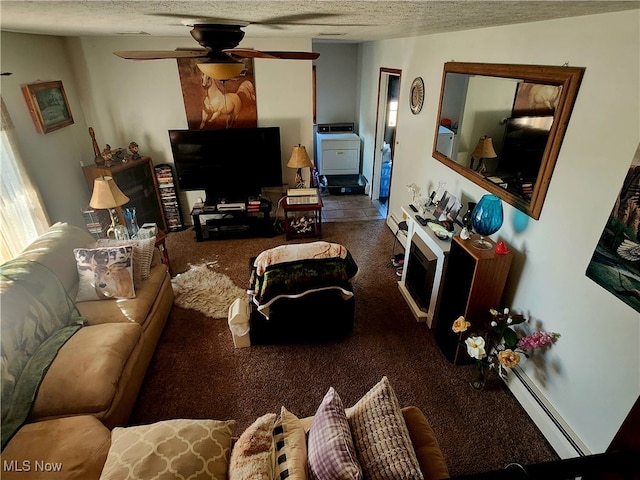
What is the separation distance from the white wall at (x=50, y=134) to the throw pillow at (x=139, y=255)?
3.49 feet

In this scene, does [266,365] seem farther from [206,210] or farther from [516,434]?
[206,210]

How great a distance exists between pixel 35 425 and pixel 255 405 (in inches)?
44.6

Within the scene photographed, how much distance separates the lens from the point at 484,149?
2486mm

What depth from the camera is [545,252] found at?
1964mm

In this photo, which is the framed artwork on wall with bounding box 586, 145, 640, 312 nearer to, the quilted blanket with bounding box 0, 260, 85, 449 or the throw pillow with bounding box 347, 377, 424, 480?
the throw pillow with bounding box 347, 377, 424, 480

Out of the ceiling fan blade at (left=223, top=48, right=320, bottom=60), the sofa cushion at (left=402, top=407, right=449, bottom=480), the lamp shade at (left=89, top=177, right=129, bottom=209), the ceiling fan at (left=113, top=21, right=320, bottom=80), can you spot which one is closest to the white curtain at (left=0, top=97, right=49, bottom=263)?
the lamp shade at (left=89, top=177, right=129, bottom=209)

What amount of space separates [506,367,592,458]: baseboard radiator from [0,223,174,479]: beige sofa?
7.79ft

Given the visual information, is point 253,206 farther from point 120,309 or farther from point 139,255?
point 120,309

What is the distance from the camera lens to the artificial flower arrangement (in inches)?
77.7

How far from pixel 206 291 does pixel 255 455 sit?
7.38 feet

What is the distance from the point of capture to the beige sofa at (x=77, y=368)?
58.3 inches

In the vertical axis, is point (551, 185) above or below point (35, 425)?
above

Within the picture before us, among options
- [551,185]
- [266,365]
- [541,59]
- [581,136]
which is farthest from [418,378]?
[541,59]

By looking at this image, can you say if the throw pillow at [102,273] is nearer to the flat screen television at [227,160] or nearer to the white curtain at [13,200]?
the white curtain at [13,200]
